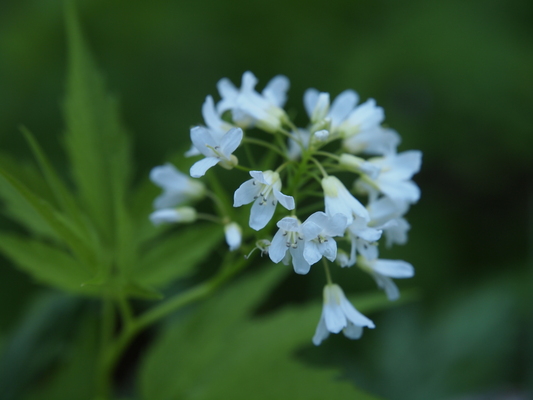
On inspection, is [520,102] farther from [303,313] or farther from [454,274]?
[303,313]

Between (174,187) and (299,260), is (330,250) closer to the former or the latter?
(299,260)

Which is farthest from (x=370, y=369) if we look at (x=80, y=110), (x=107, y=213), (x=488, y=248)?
(x=80, y=110)

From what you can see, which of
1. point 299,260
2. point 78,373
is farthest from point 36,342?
point 299,260

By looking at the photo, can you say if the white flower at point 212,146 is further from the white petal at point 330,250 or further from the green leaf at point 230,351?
the green leaf at point 230,351

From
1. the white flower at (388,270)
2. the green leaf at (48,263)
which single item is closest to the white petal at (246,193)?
the white flower at (388,270)

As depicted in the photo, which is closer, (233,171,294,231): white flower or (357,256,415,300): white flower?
(233,171,294,231): white flower

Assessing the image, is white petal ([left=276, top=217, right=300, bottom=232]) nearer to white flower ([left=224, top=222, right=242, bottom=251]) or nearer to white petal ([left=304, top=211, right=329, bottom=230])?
white petal ([left=304, top=211, right=329, bottom=230])

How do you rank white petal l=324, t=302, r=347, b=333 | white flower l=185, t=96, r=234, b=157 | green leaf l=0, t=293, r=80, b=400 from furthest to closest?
1. green leaf l=0, t=293, r=80, b=400
2. white flower l=185, t=96, r=234, b=157
3. white petal l=324, t=302, r=347, b=333

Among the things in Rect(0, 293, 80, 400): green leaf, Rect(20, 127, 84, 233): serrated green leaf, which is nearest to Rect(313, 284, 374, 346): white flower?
Rect(20, 127, 84, 233): serrated green leaf
